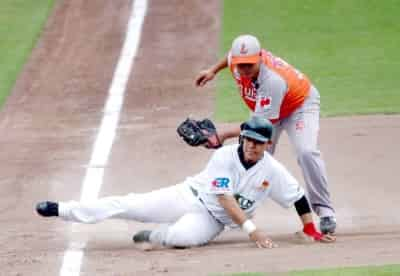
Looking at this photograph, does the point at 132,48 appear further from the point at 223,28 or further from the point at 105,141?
the point at 105,141

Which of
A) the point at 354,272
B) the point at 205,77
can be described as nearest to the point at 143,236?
the point at 205,77

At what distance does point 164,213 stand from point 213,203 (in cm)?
40

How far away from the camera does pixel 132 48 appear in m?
17.2

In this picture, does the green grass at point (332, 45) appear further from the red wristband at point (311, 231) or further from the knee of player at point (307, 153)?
the red wristband at point (311, 231)

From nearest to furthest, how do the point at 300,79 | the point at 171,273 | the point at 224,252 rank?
1. the point at 171,273
2. the point at 224,252
3. the point at 300,79

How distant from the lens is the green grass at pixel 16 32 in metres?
16.2

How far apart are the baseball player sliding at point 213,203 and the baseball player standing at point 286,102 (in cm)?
41

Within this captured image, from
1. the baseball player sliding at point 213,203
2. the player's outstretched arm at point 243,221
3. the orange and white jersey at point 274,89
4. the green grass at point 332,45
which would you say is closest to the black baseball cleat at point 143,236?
the baseball player sliding at point 213,203

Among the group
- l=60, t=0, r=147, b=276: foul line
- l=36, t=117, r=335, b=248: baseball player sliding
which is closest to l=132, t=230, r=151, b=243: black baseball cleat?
l=36, t=117, r=335, b=248: baseball player sliding

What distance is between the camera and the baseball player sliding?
894 centimetres

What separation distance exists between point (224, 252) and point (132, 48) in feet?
28.7

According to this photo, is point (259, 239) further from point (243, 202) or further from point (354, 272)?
point (354, 272)

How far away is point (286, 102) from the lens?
9641mm

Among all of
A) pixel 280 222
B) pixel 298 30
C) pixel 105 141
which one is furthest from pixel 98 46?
pixel 280 222
